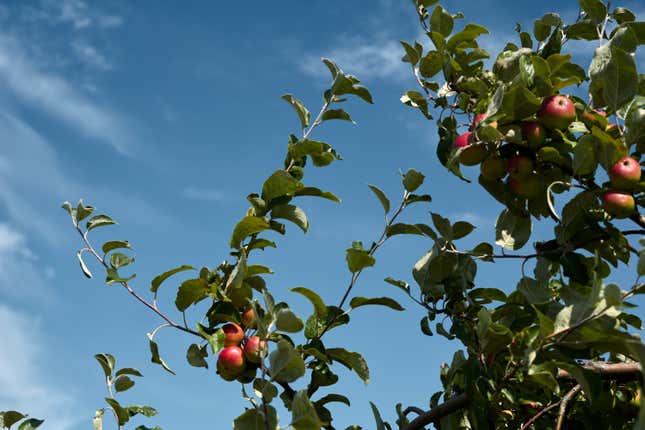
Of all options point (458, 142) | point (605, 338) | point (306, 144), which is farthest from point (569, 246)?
point (306, 144)

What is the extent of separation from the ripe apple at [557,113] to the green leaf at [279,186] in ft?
2.69

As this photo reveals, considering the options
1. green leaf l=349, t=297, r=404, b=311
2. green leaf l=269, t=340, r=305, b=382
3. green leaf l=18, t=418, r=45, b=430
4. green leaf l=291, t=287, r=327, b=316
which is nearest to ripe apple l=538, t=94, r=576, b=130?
green leaf l=349, t=297, r=404, b=311

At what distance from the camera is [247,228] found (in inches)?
94.6

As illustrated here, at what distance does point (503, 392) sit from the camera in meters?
2.31

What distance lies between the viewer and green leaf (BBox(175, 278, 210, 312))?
2.34 m

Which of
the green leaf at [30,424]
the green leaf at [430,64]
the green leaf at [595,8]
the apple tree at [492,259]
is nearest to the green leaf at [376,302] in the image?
the apple tree at [492,259]

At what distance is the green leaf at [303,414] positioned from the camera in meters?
1.86

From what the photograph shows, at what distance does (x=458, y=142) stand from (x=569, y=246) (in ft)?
1.66

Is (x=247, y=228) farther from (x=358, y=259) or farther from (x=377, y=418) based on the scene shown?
(x=377, y=418)

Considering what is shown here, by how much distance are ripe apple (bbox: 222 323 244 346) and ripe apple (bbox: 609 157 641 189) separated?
4.09 feet

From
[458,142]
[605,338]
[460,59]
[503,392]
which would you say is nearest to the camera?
[605,338]

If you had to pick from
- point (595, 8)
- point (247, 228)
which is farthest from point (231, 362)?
point (595, 8)

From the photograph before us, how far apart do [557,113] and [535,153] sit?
0.56 feet

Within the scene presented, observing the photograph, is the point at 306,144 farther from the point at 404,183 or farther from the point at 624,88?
the point at 624,88
